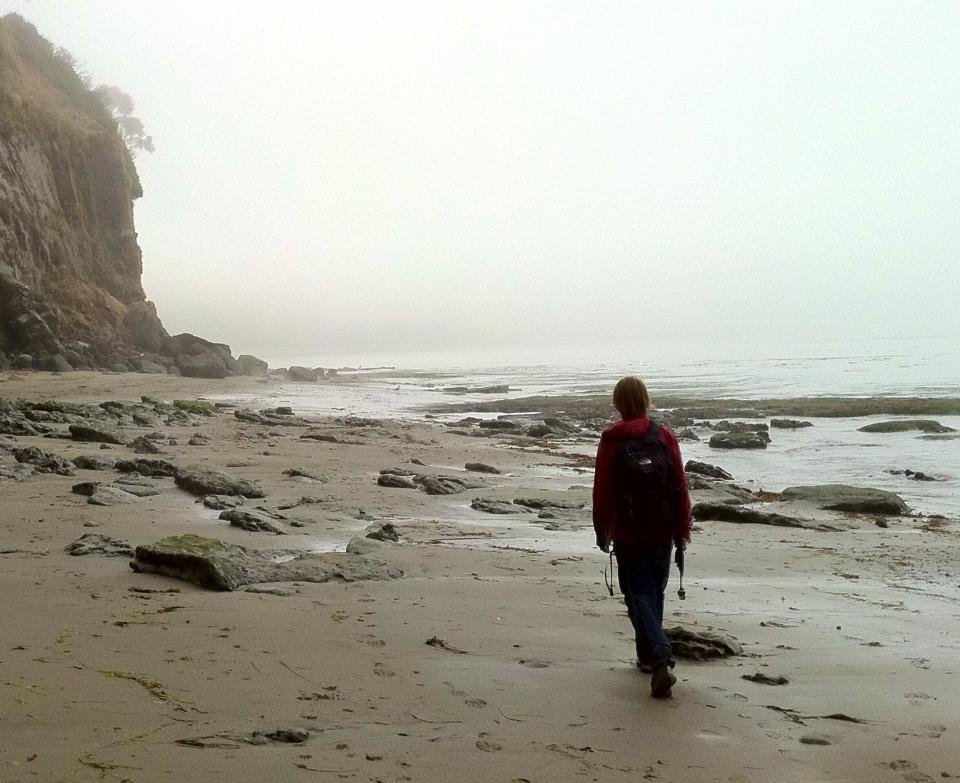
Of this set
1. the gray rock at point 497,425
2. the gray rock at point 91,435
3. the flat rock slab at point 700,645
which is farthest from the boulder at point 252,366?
the flat rock slab at point 700,645

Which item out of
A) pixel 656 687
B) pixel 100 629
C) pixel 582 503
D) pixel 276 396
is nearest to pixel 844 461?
pixel 582 503

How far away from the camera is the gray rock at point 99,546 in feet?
19.6

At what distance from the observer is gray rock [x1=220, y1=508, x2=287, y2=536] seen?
24.6ft

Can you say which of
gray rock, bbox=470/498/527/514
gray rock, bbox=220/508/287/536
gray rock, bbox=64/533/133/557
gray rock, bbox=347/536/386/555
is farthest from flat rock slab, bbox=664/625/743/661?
gray rock, bbox=470/498/527/514

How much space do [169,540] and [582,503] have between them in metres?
6.19

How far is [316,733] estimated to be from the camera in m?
3.20

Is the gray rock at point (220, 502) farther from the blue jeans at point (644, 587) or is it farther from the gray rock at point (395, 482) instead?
the blue jeans at point (644, 587)

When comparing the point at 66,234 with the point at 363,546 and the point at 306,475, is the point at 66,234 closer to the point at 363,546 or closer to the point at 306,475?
the point at 306,475

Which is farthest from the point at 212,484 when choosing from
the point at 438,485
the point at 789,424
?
the point at 789,424

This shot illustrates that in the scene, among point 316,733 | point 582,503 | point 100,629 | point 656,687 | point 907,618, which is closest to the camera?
point 316,733

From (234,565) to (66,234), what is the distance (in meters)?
47.5

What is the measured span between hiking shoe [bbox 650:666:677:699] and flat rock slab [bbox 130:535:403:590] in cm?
266

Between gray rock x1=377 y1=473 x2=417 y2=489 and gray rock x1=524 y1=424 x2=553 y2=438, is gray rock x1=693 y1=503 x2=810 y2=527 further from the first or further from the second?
gray rock x1=524 y1=424 x2=553 y2=438

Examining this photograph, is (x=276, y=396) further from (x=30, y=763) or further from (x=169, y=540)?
(x=30, y=763)
